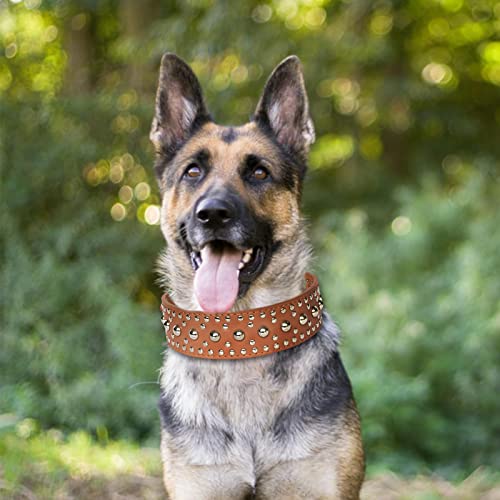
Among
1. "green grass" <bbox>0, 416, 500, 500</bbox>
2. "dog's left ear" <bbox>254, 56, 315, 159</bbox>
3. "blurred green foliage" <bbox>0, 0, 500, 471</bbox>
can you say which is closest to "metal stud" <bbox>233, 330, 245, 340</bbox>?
"dog's left ear" <bbox>254, 56, 315, 159</bbox>

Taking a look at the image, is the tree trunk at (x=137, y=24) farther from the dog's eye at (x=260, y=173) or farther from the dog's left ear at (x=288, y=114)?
the dog's eye at (x=260, y=173)

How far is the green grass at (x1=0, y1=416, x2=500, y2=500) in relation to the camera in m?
4.24

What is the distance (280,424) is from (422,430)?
3480 millimetres

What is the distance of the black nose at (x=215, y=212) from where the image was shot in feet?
10.7

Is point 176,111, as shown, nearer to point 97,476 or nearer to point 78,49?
point 97,476

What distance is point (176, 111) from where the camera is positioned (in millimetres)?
3957

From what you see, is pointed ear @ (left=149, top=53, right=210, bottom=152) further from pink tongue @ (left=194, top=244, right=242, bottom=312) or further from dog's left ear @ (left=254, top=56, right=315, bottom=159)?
pink tongue @ (left=194, top=244, right=242, bottom=312)

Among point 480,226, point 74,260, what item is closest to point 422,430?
point 480,226

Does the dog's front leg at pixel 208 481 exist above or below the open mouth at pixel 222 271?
below

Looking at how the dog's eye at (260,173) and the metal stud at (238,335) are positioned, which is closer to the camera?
the metal stud at (238,335)

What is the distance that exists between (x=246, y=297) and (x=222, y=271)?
0.97 feet

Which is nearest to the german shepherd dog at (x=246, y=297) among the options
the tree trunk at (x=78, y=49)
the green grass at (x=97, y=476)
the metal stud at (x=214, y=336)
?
the metal stud at (x=214, y=336)

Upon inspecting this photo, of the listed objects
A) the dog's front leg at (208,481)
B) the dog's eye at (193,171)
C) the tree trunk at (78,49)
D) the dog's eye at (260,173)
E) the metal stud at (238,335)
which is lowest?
the dog's front leg at (208,481)

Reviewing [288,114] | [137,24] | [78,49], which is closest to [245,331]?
[288,114]
